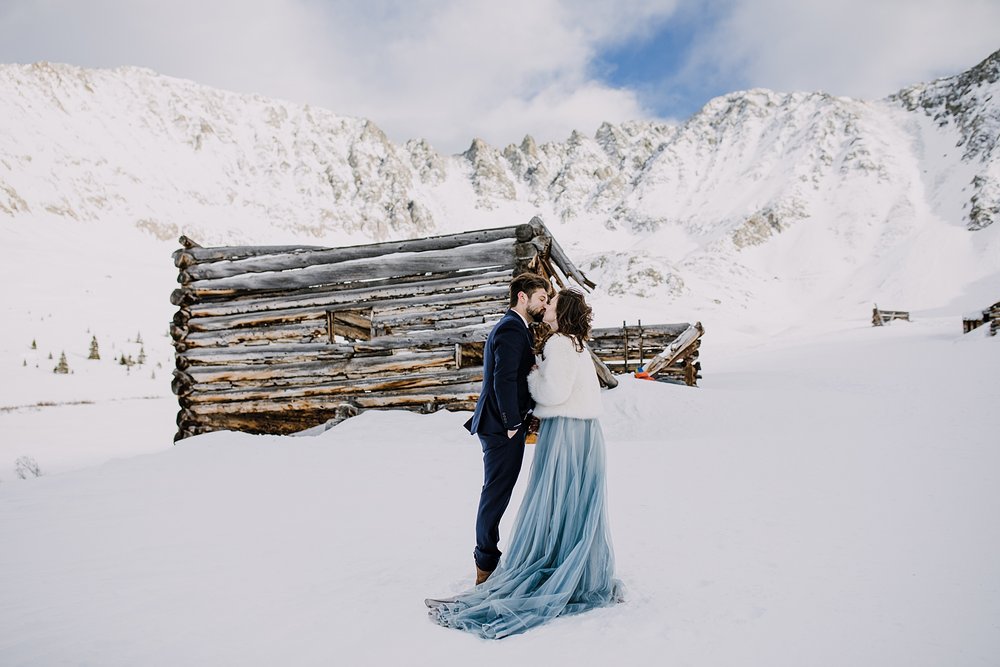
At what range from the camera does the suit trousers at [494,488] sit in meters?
3.07

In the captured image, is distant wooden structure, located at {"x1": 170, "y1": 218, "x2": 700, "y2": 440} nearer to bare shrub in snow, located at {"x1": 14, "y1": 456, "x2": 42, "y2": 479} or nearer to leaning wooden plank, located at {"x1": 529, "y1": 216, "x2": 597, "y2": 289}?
leaning wooden plank, located at {"x1": 529, "y1": 216, "x2": 597, "y2": 289}

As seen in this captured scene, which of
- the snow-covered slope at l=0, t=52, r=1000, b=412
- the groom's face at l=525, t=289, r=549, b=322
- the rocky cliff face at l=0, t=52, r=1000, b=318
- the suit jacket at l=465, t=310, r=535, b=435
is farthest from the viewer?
the rocky cliff face at l=0, t=52, r=1000, b=318

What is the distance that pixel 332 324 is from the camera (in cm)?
825

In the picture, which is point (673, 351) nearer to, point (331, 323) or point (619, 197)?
point (331, 323)

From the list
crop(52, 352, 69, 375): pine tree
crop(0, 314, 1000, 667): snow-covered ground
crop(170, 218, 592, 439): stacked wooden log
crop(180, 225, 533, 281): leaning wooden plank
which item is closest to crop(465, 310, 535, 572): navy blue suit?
crop(0, 314, 1000, 667): snow-covered ground

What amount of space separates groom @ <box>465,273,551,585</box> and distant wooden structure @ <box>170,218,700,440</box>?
14.8ft

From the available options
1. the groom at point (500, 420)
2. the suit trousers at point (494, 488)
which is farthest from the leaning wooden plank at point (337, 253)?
the suit trousers at point (494, 488)

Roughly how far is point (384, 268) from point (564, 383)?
5.50 m

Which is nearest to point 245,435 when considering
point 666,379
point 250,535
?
point 250,535

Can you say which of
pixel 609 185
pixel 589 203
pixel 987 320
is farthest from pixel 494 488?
pixel 609 185

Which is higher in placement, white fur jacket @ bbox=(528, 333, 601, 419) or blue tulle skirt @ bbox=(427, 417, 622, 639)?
white fur jacket @ bbox=(528, 333, 601, 419)

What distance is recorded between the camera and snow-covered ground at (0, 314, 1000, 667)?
250 centimetres

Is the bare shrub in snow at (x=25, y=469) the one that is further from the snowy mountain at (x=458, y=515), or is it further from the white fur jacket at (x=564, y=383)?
the white fur jacket at (x=564, y=383)

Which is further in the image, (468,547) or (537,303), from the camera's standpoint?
(468,547)
